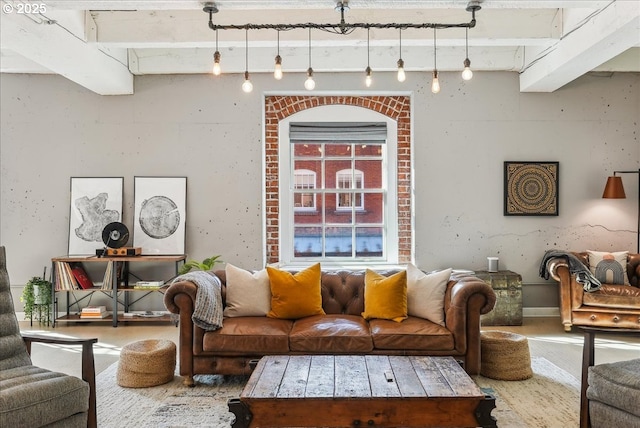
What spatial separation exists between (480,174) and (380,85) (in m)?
1.63

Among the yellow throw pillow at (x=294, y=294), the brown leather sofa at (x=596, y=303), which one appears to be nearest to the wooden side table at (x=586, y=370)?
the yellow throw pillow at (x=294, y=294)

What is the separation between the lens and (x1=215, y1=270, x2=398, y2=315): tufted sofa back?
4445 millimetres

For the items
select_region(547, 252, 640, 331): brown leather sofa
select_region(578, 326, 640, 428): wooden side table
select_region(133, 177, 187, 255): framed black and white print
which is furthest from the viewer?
select_region(133, 177, 187, 255): framed black and white print

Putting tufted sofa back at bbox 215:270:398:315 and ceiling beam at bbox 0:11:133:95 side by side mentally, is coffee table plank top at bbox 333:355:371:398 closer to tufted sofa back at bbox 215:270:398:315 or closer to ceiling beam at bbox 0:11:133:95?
tufted sofa back at bbox 215:270:398:315

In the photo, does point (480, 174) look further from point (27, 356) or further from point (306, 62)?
point (27, 356)

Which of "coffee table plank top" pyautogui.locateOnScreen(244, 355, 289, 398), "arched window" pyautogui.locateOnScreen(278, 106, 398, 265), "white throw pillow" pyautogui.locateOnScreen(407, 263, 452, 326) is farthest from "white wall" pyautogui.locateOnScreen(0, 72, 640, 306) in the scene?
"coffee table plank top" pyautogui.locateOnScreen(244, 355, 289, 398)

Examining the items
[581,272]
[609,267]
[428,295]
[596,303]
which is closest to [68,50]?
[428,295]

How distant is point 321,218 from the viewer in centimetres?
661

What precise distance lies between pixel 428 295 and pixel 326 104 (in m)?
3.17

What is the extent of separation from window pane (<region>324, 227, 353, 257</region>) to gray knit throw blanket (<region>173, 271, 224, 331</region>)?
104 inches

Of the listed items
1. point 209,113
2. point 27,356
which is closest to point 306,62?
point 209,113

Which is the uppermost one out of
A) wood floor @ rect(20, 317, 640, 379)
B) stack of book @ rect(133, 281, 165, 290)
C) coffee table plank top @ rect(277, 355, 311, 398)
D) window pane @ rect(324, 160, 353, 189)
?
window pane @ rect(324, 160, 353, 189)

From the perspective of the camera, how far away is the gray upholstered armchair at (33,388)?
2.36 metres

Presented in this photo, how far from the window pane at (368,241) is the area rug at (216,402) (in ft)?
8.88
